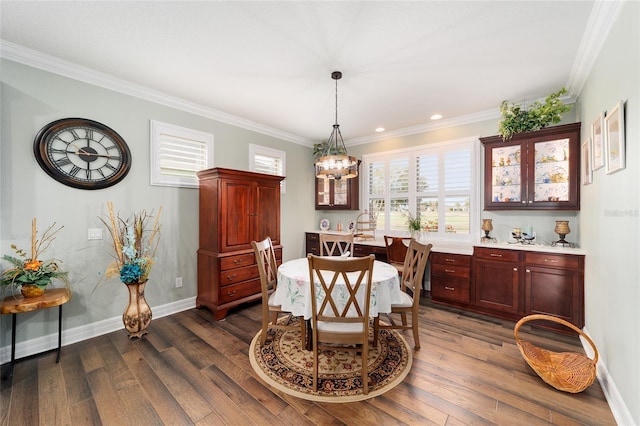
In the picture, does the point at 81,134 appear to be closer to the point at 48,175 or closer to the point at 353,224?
the point at 48,175

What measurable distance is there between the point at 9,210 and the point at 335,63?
132 inches

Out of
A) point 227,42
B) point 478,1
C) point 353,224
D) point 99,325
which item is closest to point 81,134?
point 227,42

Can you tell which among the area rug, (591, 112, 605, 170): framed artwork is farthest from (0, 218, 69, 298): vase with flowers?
(591, 112, 605, 170): framed artwork

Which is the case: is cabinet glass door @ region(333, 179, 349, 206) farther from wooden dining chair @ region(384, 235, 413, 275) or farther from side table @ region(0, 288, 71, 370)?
side table @ region(0, 288, 71, 370)

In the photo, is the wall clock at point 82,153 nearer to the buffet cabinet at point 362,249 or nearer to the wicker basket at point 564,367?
the buffet cabinet at point 362,249

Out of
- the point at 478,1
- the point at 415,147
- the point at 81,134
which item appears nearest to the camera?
the point at 478,1

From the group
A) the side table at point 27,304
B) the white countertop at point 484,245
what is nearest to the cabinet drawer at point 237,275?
the side table at point 27,304

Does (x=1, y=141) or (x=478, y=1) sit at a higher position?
(x=478, y=1)

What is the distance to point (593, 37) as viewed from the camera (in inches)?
84.4

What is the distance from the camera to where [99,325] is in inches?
113

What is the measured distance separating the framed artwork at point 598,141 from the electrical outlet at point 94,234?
4.82 metres

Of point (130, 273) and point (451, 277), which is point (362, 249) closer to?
point (451, 277)

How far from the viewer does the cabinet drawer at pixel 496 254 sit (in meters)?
3.21

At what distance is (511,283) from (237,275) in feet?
11.3
